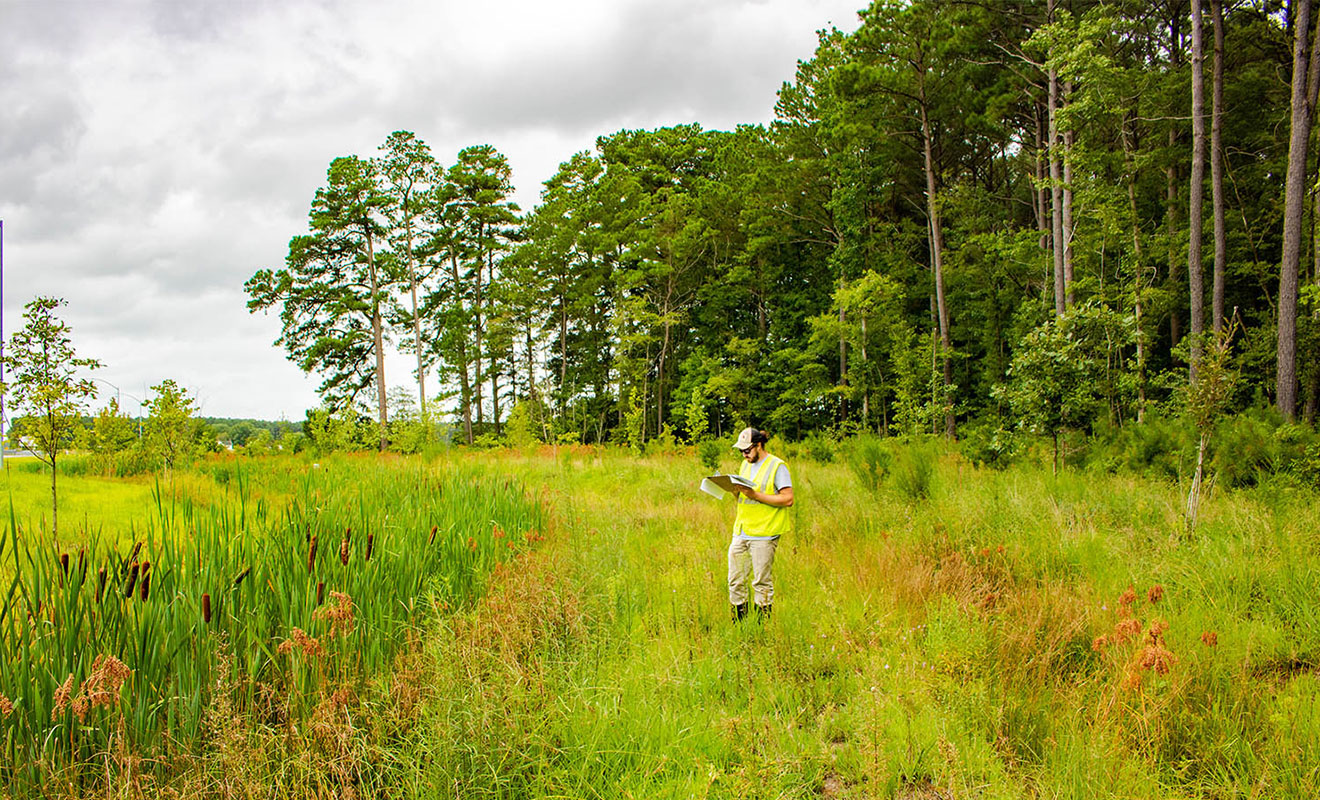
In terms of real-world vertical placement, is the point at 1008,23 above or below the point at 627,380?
above

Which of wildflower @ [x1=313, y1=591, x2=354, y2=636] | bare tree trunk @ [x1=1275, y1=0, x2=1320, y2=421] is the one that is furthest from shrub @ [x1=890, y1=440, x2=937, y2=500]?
wildflower @ [x1=313, y1=591, x2=354, y2=636]

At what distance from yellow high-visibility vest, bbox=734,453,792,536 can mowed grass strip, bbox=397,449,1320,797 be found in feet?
1.96

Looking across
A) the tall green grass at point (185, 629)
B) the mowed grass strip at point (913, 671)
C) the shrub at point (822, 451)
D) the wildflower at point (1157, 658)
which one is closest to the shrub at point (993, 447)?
the mowed grass strip at point (913, 671)

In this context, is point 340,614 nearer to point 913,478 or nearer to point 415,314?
point 913,478

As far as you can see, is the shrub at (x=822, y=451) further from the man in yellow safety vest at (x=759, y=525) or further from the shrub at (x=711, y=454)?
the man in yellow safety vest at (x=759, y=525)

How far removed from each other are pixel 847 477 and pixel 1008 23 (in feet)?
54.1

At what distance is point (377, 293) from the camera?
95.3ft

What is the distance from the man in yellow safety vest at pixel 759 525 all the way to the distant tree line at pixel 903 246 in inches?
208

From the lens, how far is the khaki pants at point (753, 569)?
4.52 metres

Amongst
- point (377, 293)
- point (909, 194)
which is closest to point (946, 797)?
point (909, 194)

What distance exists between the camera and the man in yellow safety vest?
4496mm

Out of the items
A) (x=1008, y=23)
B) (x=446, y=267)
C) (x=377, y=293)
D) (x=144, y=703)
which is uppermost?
(x=1008, y=23)

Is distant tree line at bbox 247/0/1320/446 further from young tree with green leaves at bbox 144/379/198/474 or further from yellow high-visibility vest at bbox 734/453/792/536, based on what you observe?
young tree with green leaves at bbox 144/379/198/474

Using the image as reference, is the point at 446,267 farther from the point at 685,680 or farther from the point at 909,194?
the point at 685,680
